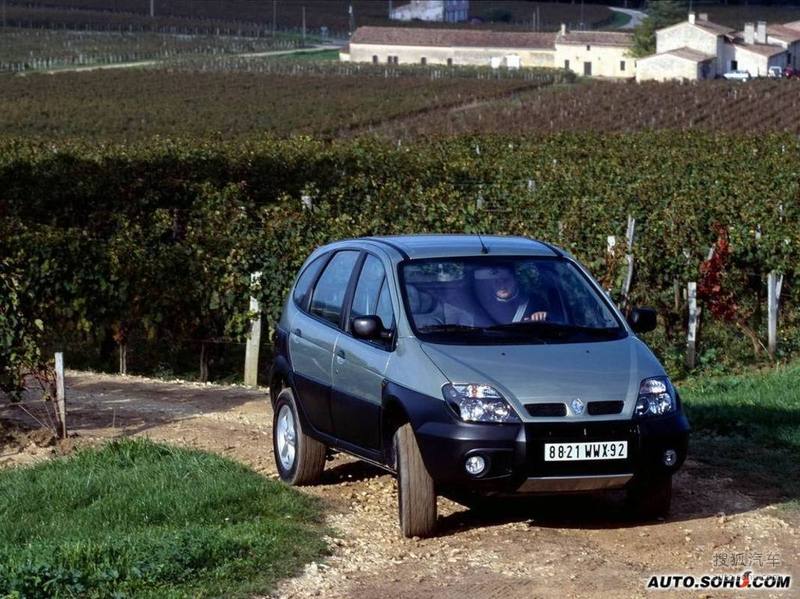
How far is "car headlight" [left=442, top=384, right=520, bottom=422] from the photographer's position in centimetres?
818

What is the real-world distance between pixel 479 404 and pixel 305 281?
250 centimetres

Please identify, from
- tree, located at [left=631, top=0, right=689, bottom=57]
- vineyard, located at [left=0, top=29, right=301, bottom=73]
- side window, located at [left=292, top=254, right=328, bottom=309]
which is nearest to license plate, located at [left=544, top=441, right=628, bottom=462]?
side window, located at [left=292, top=254, right=328, bottom=309]

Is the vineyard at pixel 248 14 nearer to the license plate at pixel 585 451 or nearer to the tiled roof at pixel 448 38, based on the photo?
the tiled roof at pixel 448 38

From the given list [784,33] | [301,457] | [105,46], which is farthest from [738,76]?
[301,457]

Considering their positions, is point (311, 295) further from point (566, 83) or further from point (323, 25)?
point (323, 25)

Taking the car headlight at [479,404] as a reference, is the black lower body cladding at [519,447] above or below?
below

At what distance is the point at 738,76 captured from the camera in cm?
11731

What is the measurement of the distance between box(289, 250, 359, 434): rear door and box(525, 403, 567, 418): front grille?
171 cm

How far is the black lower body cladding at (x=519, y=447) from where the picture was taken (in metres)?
8.12

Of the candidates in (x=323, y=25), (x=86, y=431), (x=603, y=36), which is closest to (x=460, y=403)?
(x=86, y=431)

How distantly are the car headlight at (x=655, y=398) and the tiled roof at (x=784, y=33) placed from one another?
430ft

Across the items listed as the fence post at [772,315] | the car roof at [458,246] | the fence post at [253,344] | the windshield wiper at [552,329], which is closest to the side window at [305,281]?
the car roof at [458,246]

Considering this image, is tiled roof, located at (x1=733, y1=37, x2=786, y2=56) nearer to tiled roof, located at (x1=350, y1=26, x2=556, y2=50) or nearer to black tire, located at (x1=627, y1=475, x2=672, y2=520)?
tiled roof, located at (x1=350, y1=26, x2=556, y2=50)

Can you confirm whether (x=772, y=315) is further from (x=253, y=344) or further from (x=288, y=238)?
(x=253, y=344)
